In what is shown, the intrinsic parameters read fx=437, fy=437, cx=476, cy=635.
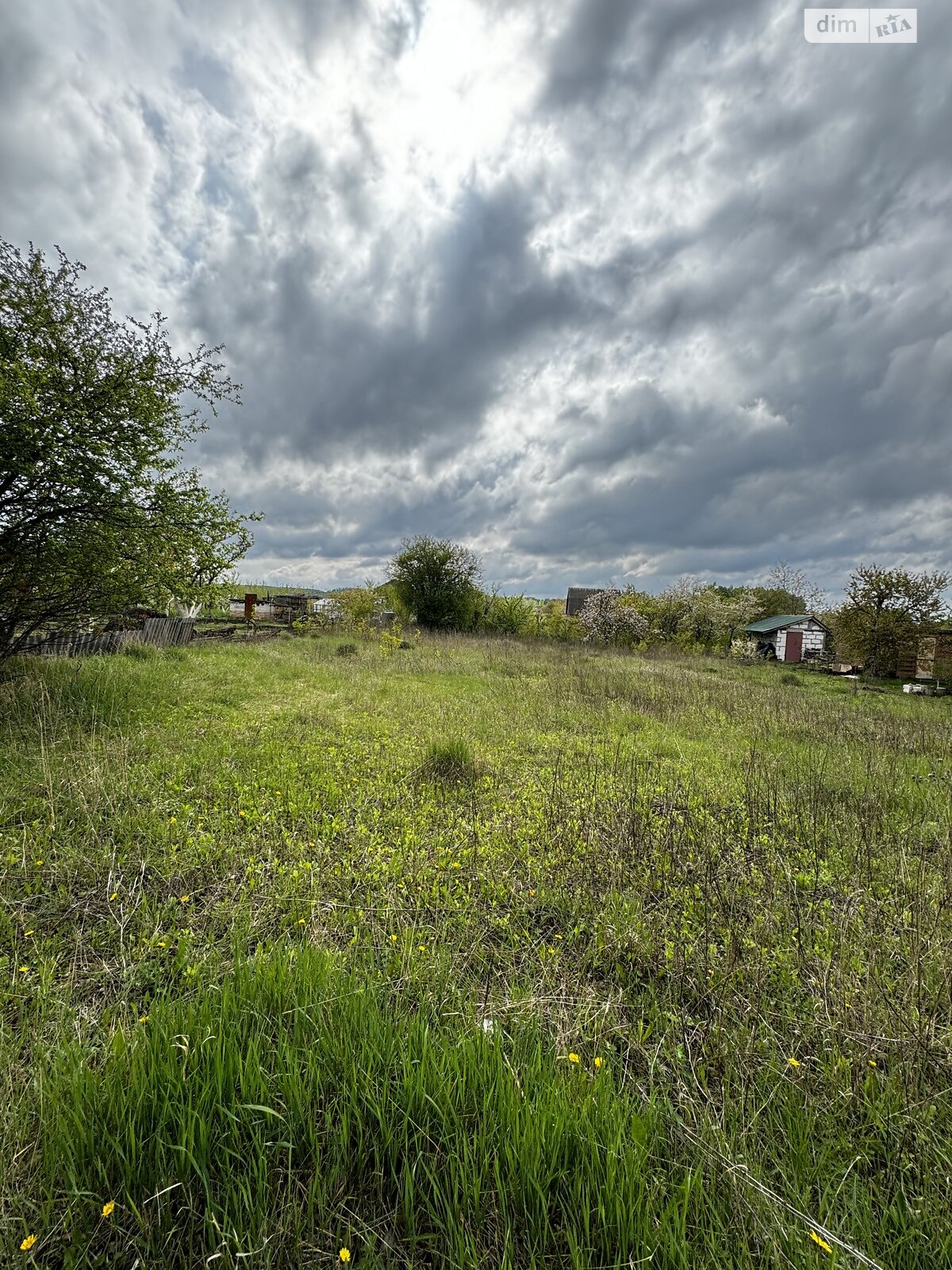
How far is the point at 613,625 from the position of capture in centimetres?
3166

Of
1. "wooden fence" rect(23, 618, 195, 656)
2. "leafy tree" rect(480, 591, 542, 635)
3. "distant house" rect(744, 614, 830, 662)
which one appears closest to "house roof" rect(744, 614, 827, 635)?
"distant house" rect(744, 614, 830, 662)

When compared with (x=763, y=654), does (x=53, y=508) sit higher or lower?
higher

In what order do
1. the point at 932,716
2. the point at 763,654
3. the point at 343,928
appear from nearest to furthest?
the point at 343,928, the point at 932,716, the point at 763,654

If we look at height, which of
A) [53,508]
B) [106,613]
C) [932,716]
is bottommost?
[932,716]

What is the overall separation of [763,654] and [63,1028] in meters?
44.1

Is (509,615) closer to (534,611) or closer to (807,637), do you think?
(534,611)

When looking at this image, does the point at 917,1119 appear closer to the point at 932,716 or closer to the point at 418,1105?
the point at 418,1105

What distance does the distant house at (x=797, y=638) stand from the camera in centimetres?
3691

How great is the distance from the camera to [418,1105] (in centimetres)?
168

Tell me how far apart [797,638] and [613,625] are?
1801cm

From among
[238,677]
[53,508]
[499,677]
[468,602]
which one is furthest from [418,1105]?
[468,602]

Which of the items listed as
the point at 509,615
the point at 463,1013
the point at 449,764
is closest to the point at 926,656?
the point at 509,615

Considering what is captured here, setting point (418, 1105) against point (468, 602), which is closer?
point (418, 1105)

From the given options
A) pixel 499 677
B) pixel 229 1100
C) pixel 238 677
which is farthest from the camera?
pixel 499 677
